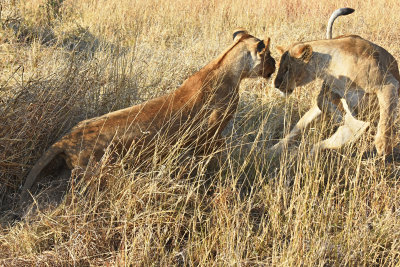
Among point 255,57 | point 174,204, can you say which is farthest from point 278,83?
point 174,204

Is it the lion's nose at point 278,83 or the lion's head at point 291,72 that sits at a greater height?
the lion's head at point 291,72

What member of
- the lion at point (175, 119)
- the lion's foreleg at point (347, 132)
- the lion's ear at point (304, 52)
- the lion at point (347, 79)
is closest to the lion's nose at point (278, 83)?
the lion at point (347, 79)

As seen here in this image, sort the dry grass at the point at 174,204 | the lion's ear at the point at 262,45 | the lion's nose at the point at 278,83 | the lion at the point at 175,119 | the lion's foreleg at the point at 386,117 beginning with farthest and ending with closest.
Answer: the lion's nose at the point at 278,83 < the lion's ear at the point at 262,45 < the lion's foreleg at the point at 386,117 < the lion at the point at 175,119 < the dry grass at the point at 174,204

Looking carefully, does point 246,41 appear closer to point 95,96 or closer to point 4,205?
point 95,96

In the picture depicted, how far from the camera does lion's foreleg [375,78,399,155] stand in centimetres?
395

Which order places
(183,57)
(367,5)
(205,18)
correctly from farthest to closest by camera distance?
(367,5) → (205,18) → (183,57)

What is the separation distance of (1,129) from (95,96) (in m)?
1.25

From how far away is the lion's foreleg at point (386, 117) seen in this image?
13.0 ft

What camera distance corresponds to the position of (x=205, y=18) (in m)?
9.98

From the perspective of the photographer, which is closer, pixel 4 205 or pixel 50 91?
pixel 4 205

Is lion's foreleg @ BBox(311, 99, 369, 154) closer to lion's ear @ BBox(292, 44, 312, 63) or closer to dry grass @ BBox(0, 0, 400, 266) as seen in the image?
dry grass @ BBox(0, 0, 400, 266)

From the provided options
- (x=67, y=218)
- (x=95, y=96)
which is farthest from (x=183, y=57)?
(x=67, y=218)

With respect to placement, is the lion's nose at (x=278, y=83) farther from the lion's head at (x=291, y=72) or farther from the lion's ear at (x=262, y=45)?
the lion's ear at (x=262, y=45)

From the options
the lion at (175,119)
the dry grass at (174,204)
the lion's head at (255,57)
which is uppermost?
the lion's head at (255,57)
